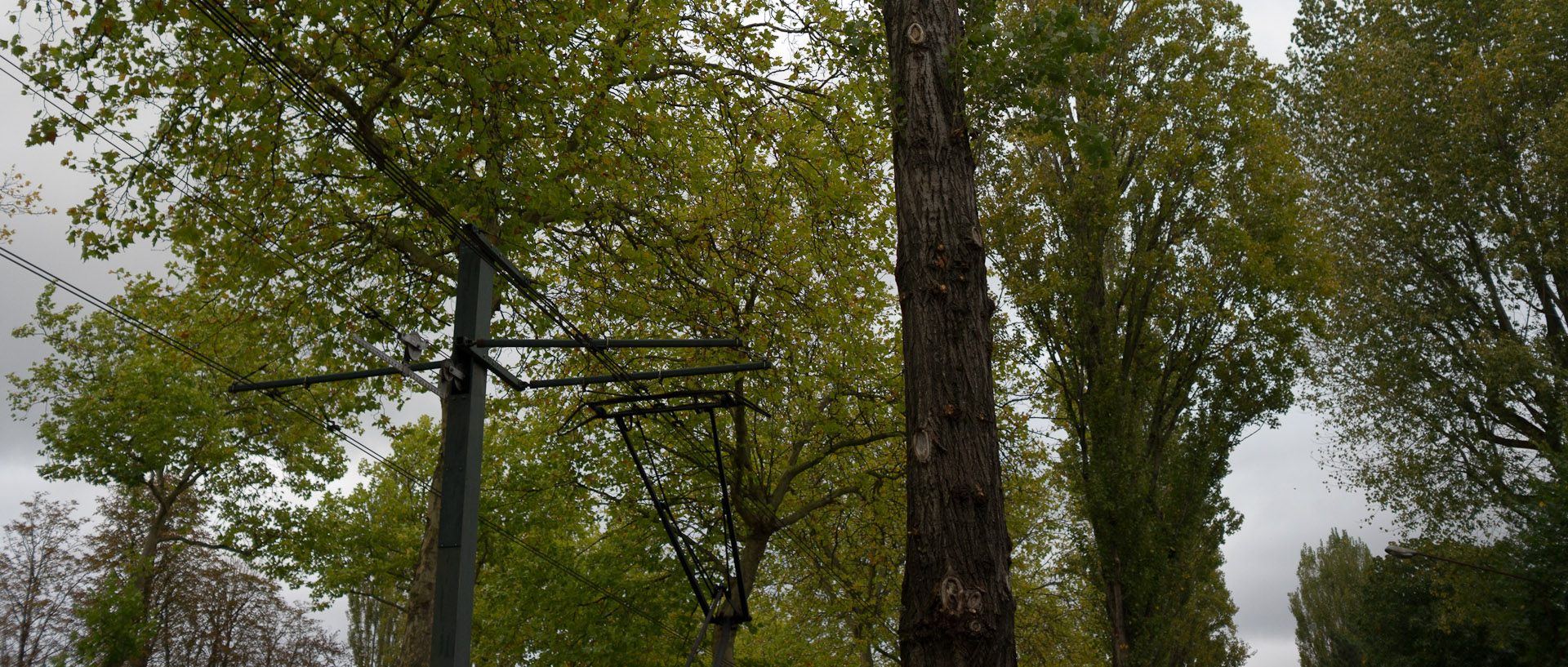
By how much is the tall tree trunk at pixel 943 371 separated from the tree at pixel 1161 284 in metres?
8.47

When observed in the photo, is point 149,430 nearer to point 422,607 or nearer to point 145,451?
point 145,451

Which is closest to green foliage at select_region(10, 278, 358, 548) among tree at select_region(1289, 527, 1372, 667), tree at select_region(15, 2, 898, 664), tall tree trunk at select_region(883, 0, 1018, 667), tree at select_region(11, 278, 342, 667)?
tree at select_region(11, 278, 342, 667)

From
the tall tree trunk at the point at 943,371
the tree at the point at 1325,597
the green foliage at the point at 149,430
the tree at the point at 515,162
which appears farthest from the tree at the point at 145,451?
the tree at the point at 1325,597

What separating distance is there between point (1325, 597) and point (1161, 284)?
3360cm

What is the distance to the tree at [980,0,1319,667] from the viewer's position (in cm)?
1362

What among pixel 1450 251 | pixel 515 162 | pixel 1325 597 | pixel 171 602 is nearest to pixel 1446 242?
pixel 1450 251

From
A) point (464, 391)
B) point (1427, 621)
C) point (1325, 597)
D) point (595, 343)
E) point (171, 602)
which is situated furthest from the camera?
point (1325, 597)

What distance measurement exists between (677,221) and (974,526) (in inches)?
347

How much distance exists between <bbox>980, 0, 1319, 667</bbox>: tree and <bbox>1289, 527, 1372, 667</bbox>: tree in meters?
29.0

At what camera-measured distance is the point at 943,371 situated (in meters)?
5.15

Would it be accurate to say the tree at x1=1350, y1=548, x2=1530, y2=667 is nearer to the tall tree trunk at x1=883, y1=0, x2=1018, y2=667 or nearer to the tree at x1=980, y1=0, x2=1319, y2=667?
the tree at x1=980, y1=0, x2=1319, y2=667

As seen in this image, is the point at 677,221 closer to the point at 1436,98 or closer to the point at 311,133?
the point at 311,133

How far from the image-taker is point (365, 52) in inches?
388

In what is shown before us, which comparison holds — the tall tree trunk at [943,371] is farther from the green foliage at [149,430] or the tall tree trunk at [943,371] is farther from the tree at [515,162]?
the green foliage at [149,430]
